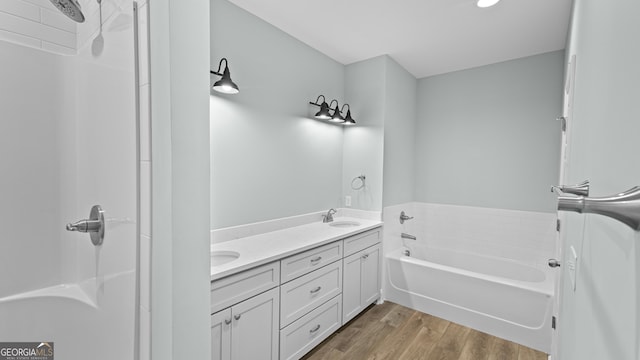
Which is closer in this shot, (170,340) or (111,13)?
(170,340)

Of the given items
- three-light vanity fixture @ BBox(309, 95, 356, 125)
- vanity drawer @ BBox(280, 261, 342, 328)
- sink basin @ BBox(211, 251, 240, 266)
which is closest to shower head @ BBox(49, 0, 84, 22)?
sink basin @ BBox(211, 251, 240, 266)

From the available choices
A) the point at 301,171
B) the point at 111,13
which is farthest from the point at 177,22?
the point at 301,171

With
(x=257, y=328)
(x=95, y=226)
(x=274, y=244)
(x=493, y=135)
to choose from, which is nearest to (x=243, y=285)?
(x=257, y=328)

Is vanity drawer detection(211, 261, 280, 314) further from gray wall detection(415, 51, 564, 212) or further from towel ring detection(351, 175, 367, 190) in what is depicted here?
gray wall detection(415, 51, 564, 212)

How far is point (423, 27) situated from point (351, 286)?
2425mm

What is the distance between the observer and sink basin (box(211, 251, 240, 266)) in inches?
68.0

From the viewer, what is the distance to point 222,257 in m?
1.76

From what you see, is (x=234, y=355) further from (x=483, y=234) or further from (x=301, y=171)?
(x=483, y=234)

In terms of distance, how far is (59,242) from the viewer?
60.6 inches

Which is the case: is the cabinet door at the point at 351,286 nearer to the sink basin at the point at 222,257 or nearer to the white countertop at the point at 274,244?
the white countertop at the point at 274,244

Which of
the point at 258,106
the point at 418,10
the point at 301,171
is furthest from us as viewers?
the point at 301,171

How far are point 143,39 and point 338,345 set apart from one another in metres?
2.31

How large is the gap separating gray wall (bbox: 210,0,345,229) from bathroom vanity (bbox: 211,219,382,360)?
0.99 feet

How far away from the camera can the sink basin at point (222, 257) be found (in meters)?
1.73
